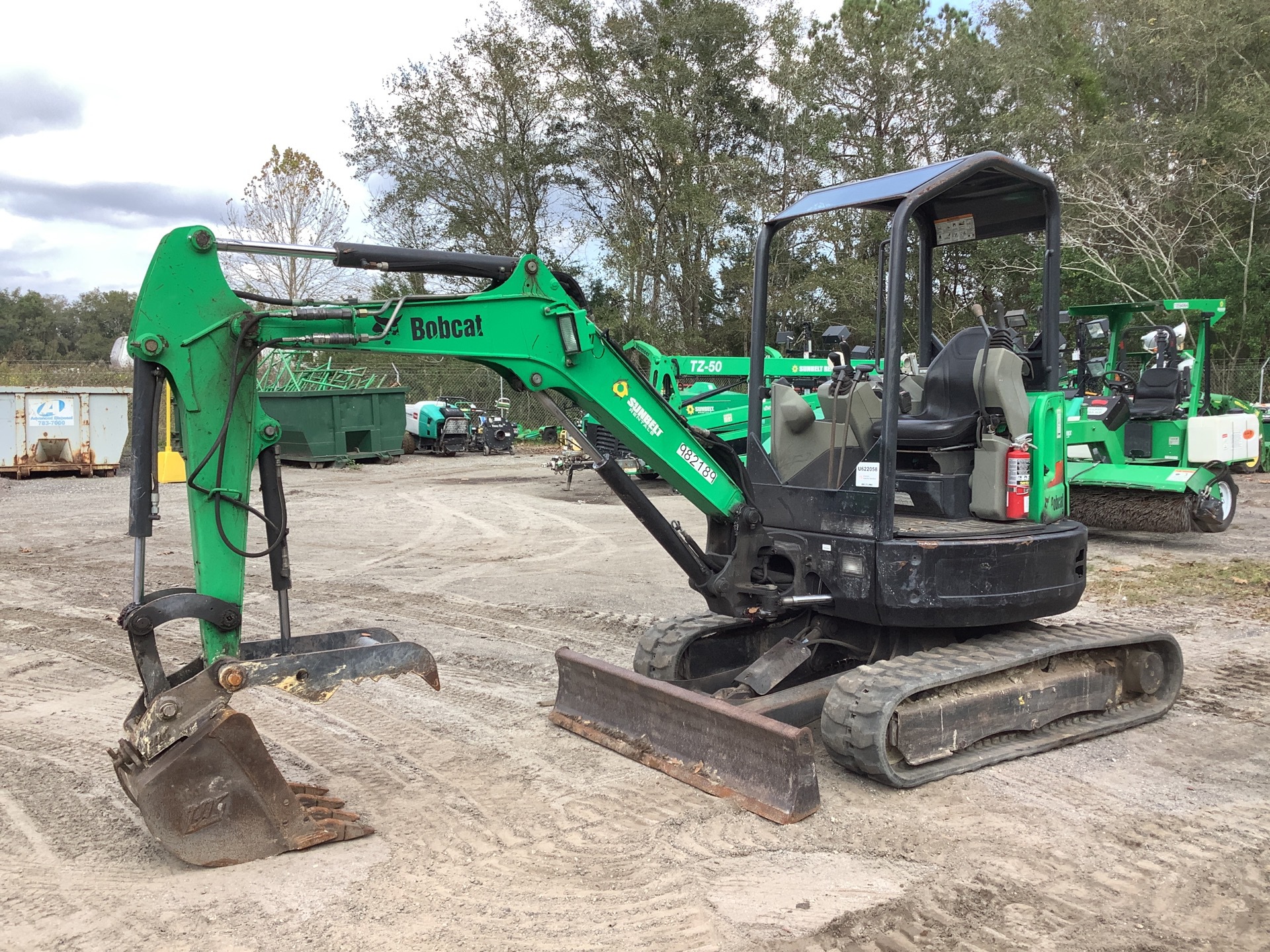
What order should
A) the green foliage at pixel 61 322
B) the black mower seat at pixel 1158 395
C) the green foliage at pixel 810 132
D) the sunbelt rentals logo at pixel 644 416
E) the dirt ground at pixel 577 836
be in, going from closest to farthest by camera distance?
the dirt ground at pixel 577 836
the sunbelt rentals logo at pixel 644 416
the black mower seat at pixel 1158 395
the green foliage at pixel 810 132
the green foliage at pixel 61 322

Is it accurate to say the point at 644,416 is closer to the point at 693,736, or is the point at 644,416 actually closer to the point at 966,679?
the point at 693,736

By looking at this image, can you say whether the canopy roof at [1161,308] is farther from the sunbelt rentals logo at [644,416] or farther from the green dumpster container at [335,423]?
the green dumpster container at [335,423]

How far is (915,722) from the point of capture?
4246mm

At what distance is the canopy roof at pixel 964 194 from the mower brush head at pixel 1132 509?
562cm

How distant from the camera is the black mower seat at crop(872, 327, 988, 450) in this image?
478 centimetres

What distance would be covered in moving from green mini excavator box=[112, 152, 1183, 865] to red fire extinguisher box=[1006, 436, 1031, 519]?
1 cm

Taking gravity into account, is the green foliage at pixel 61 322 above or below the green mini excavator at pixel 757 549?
above

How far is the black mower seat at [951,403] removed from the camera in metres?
4.78

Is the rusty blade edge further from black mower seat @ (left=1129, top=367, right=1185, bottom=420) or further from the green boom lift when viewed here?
black mower seat @ (left=1129, top=367, right=1185, bottom=420)

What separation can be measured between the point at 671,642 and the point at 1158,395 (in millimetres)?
7783

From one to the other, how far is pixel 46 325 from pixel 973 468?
198 feet

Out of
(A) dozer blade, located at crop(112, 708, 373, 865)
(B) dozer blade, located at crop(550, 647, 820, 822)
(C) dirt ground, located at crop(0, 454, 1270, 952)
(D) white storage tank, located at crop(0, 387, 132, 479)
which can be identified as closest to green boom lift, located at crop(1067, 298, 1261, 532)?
(C) dirt ground, located at crop(0, 454, 1270, 952)

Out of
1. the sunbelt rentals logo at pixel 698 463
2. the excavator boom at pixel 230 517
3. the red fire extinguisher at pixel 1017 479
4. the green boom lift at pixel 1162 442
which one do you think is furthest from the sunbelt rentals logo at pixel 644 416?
the green boom lift at pixel 1162 442

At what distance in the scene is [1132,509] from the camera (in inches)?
414
